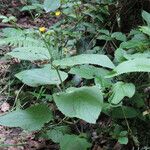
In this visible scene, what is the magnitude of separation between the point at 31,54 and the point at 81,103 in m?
0.38

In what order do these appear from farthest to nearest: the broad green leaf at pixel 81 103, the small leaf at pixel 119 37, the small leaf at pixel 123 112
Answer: the small leaf at pixel 119 37
the small leaf at pixel 123 112
the broad green leaf at pixel 81 103

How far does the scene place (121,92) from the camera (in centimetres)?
173

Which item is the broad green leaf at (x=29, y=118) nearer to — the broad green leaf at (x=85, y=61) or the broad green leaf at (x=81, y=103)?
the broad green leaf at (x=81, y=103)

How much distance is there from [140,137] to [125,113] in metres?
0.16

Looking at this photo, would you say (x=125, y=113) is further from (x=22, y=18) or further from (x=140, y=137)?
(x=22, y=18)

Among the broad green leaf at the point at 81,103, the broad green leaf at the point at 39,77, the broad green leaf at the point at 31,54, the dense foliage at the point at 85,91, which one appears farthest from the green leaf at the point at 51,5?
the broad green leaf at the point at 81,103

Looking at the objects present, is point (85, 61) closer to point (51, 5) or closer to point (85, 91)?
point (85, 91)

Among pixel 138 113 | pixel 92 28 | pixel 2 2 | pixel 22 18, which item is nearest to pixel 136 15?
pixel 92 28

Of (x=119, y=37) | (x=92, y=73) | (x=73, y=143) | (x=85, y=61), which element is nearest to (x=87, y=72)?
(x=92, y=73)

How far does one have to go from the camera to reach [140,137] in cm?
193

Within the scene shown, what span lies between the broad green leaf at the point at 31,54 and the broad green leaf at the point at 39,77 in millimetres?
83

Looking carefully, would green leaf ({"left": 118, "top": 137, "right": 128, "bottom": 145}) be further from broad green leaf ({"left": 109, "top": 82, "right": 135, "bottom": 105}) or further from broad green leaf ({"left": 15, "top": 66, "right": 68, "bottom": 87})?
broad green leaf ({"left": 15, "top": 66, "right": 68, "bottom": 87})

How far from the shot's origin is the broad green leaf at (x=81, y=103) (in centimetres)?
155

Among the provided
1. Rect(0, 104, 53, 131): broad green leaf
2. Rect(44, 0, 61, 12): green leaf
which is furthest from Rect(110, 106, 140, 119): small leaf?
Rect(44, 0, 61, 12): green leaf
